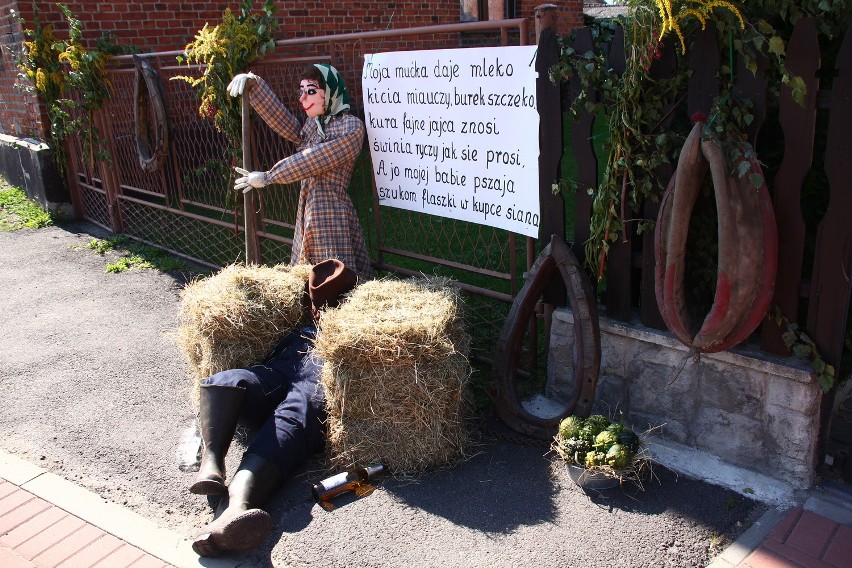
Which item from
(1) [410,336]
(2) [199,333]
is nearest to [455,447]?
(1) [410,336]

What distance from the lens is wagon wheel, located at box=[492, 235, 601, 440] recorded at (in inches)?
139

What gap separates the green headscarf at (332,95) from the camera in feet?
14.4

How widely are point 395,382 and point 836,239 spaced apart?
6.14 feet

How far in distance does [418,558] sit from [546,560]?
49 cm

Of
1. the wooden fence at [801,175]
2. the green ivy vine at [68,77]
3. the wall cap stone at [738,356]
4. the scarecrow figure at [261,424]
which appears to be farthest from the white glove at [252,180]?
the green ivy vine at [68,77]

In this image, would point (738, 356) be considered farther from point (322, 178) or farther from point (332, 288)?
point (322, 178)

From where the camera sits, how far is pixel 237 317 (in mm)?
3852

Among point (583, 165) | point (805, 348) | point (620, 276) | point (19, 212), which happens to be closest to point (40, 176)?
point (19, 212)

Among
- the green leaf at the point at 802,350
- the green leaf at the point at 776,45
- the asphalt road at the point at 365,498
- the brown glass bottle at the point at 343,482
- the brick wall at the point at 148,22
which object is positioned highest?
the brick wall at the point at 148,22

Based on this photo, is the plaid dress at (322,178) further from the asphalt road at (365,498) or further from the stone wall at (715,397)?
the stone wall at (715,397)

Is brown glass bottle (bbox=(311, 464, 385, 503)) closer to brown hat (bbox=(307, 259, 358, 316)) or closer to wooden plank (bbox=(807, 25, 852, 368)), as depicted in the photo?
brown hat (bbox=(307, 259, 358, 316))

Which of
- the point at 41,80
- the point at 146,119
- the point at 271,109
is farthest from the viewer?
the point at 41,80

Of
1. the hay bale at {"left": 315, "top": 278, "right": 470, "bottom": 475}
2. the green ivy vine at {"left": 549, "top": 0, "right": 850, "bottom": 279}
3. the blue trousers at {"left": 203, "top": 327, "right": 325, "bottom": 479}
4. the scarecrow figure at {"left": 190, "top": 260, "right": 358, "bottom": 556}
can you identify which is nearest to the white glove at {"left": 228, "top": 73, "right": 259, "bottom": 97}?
the scarecrow figure at {"left": 190, "top": 260, "right": 358, "bottom": 556}

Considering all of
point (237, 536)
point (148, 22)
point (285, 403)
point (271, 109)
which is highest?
point (148, 22)
